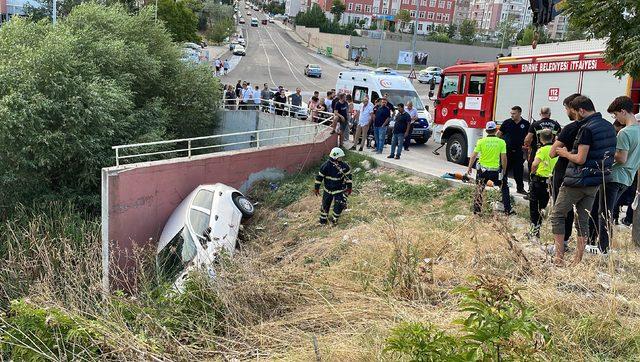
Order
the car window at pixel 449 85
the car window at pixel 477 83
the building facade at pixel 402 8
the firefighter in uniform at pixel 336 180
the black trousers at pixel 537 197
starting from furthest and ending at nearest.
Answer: the building facade at pixel 402 8 < the car window at pixel 449 85 < the car window at pixel 477 83 < the firefighter in uniform at pixel 336 180 < the black trousers at pixel 537 197

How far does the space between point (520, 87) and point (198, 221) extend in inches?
310

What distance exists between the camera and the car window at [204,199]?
34.9 ft

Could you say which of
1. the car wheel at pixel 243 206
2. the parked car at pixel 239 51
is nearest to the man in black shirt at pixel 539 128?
the car wheel at pixel 243 206

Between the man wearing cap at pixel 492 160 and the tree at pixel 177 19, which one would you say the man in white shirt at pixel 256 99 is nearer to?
the man wearing cap at pixel 492 160

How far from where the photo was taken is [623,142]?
19.0 feet

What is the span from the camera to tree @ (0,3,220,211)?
42.5 feet

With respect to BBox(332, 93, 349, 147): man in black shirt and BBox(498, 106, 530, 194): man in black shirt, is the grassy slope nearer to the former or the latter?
BBox(498, 106, 530, 194): man in black shirt

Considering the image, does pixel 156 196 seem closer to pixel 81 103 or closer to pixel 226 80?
pixel 81 103

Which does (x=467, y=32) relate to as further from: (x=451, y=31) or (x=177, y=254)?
(x=177, y=254)

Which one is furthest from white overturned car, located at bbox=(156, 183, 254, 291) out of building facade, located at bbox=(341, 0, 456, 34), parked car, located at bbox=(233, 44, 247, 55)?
building facade, located at bbox=(341, 0, 456, 34)

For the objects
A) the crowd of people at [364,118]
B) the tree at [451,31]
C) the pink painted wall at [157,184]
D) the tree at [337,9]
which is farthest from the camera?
the tree at [337,9]

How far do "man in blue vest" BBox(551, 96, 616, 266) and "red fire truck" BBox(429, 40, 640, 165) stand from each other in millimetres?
4931

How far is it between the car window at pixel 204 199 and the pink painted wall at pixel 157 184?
3.48ft

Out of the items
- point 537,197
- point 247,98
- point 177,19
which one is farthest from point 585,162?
point 177,19
